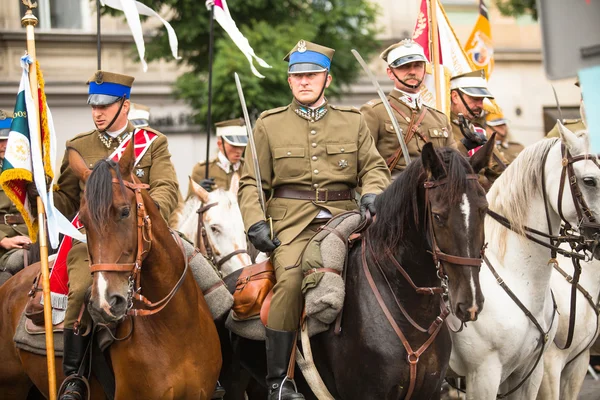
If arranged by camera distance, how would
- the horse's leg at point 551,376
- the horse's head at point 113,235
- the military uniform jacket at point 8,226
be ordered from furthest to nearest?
1. the military uniform jacket at point 8,226
2. the horse's leg at point 551,376
3. the horse's head at point 113,235

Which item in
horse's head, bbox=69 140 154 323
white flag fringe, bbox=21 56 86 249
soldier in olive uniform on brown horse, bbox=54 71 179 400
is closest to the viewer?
horse's head, bbox=69 140 154 323

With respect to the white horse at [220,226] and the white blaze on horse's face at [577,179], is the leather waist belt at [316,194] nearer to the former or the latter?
the white blaze on horse's face at [577,179]

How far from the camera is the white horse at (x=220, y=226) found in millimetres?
8945

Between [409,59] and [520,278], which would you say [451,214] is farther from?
[409,59]

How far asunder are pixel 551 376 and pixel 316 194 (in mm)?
2601

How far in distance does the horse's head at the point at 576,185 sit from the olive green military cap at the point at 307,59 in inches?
71.8

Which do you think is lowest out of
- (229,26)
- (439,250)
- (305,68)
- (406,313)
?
(406,313)

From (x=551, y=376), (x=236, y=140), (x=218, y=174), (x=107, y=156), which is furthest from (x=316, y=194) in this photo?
(x=218, y=174)

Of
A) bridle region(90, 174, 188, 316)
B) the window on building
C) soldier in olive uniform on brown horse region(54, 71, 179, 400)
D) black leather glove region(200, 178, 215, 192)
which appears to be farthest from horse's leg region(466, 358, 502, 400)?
the window on building

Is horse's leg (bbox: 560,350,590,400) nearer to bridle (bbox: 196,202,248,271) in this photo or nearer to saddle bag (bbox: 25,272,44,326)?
bridle (bbox: 196,202,248,271)

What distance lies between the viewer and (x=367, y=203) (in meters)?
6.64

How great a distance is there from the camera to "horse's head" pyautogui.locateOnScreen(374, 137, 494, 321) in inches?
222

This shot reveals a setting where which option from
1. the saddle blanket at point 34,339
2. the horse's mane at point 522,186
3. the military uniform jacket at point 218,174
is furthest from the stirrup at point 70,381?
the military uniform jacket at point 218,174

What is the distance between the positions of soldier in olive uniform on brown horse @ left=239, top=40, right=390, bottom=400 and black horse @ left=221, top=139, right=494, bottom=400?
530 millimetres
